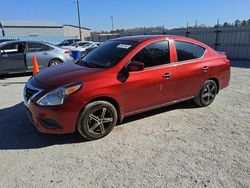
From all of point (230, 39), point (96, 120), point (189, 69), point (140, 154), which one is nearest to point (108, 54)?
point (96, 120)

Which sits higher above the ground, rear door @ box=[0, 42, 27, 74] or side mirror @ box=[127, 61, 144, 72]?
side mirror @ box=[127, 61, 144, 72]

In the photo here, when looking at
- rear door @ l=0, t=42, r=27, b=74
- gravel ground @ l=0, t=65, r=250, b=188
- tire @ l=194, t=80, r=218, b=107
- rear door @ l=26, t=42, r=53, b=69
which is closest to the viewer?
gravel ground @ l=0, t=65, r=250, b=188

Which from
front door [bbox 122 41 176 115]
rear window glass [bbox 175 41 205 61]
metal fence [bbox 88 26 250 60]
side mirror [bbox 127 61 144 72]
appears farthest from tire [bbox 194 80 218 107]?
metal fence [bbox 88 26 250 60]

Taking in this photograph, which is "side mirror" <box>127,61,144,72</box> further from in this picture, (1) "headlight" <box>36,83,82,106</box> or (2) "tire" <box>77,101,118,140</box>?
(1) "headlight" <box>36,83,82,106</box>

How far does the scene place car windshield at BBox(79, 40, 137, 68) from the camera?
13.9 feet

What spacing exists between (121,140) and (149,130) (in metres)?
0.61

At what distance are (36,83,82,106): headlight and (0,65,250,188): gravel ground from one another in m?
0.70

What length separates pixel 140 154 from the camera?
3.48 metres

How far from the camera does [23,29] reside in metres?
51.6

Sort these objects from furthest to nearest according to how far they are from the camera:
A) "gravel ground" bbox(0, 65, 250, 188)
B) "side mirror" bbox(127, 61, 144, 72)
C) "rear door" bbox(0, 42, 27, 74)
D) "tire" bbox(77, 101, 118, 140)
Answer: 1. "rear door" bbox(0, 42, 27, 74)
2. "side mirror" bbox(127, 61, 144, 72)
3. "tire" bbox(77, 101, 118, 140)
4. "gravel ground" bbox(0, 65, 250, 188)

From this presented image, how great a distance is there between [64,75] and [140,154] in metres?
1.78

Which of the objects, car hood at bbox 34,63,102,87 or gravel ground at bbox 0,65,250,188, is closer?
gravel ground at bbox 0,65,250,188

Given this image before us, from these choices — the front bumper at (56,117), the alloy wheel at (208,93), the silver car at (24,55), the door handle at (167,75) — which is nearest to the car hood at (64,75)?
the front bumper at (56,117)

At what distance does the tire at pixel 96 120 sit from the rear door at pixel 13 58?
270 inches
